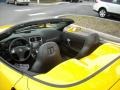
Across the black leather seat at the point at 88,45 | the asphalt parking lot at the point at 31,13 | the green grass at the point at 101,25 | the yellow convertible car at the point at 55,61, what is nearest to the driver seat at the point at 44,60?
the yellow convertible car at the point at 55,61

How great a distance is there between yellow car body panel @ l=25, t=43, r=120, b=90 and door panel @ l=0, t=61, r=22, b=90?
9.7 inches

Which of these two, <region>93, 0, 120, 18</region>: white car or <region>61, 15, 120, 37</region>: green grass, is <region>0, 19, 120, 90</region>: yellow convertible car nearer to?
<region>61, 15, 120, 37</region>: green grass

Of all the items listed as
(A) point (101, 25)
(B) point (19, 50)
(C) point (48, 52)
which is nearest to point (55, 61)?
(C) point (48, 52)

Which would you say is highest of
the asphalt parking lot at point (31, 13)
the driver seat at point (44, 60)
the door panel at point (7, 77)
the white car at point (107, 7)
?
the driver seat at point (44, 60)

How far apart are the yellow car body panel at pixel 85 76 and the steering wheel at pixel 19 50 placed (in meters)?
1.03

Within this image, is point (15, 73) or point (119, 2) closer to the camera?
point (15, 73)

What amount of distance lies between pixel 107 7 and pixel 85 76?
17.3m

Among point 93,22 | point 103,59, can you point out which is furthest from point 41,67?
point 93,22

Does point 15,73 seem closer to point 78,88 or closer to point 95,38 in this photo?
point 78,88

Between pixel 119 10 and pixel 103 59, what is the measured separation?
16.3 meters

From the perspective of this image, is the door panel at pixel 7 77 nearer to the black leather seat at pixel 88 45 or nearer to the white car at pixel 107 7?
the black leather seat at pixel 88 45

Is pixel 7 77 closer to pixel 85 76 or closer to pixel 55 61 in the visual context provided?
pixel 55 61

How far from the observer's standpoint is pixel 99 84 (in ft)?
10.6

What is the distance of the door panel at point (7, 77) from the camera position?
3760 millimetres
